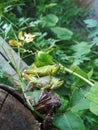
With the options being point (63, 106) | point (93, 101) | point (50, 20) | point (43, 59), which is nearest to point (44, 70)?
point (43, 59)

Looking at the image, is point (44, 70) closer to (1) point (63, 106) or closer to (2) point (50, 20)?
(1) point (63, 106)

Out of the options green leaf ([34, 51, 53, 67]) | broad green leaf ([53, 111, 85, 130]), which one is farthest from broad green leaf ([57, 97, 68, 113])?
green leaf ([34, 51, 53, 67])

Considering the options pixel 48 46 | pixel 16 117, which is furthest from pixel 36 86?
pixel 48 46

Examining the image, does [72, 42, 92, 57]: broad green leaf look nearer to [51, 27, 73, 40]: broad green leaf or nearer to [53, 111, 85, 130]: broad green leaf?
[51, 27, 73, 40]: broad green leaf

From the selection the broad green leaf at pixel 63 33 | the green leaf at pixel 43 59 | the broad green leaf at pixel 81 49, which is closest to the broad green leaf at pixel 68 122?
the green leaf at pixel 43 59

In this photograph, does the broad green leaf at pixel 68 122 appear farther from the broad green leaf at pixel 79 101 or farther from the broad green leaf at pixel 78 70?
the broad green leaf at pixel 78 70
